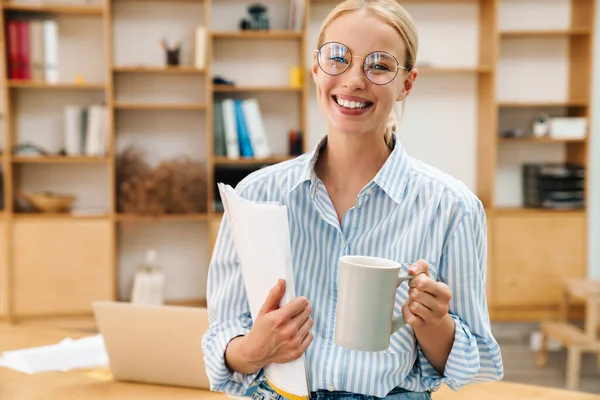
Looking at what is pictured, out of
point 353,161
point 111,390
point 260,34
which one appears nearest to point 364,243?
point 353,161

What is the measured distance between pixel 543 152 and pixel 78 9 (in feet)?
10.7

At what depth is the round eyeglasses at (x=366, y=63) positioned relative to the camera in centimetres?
104

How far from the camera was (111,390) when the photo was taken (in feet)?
4.81

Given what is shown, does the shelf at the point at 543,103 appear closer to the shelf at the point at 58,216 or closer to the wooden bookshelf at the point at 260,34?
the wooden bookshelf at the point at 260,34

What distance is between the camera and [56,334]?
1862 mm

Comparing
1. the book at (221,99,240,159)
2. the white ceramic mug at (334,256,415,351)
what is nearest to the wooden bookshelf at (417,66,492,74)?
the book at (221,99,240,159)

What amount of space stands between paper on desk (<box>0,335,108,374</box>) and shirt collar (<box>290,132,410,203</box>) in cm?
85

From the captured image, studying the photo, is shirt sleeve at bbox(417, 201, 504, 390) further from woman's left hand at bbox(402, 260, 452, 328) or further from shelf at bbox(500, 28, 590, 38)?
shelf at bbox(500, 28, 590, 38)

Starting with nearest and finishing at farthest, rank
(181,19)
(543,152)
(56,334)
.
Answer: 1. (56,334)
2. (181,19)
3. (543,152)

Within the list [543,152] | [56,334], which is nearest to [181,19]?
[543,152]

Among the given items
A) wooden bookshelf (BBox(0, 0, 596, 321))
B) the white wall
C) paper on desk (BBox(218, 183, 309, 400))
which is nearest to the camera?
paper on desk (BBox(218, 183, 309, 400))

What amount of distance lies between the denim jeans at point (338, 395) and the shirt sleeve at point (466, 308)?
0.10ft

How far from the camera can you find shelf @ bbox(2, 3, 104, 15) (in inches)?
157

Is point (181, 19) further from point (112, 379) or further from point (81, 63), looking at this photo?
point (112, 379)
